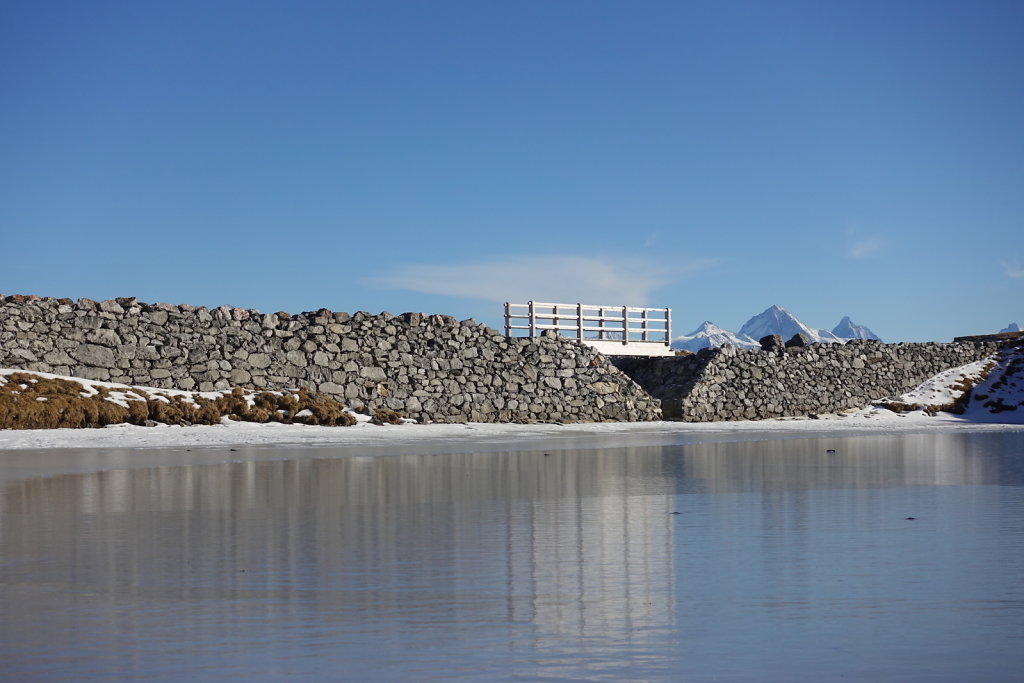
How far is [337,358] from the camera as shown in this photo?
23312 mm

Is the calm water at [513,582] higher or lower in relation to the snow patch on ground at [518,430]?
lower

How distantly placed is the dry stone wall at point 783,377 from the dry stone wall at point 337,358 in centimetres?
233

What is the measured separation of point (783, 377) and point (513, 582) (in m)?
28.7

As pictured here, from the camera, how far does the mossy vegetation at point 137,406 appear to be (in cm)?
1719

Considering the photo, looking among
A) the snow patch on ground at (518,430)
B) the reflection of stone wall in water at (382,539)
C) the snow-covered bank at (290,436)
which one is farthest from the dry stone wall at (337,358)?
the reflection of stone wall in water at (382,539)

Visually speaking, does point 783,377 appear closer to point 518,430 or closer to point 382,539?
point 518,430

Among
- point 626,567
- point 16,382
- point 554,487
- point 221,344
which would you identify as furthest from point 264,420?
point 626,567

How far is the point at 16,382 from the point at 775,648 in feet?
59.9

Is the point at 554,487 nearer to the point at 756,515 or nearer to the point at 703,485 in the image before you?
the point at 703,485

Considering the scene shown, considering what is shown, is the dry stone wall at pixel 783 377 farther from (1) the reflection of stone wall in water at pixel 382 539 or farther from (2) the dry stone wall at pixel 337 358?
(1) the reflection of stone wall in water at pixel 382 539

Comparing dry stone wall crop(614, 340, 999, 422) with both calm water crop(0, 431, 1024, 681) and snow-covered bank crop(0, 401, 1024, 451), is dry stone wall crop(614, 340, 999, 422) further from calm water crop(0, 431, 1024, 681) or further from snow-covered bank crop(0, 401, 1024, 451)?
calm water crop(0, 431, 1024, 681)

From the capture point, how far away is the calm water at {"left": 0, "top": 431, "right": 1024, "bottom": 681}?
2711mm

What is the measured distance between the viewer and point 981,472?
9227mm

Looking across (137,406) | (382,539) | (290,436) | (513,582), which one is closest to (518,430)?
(290,436)
